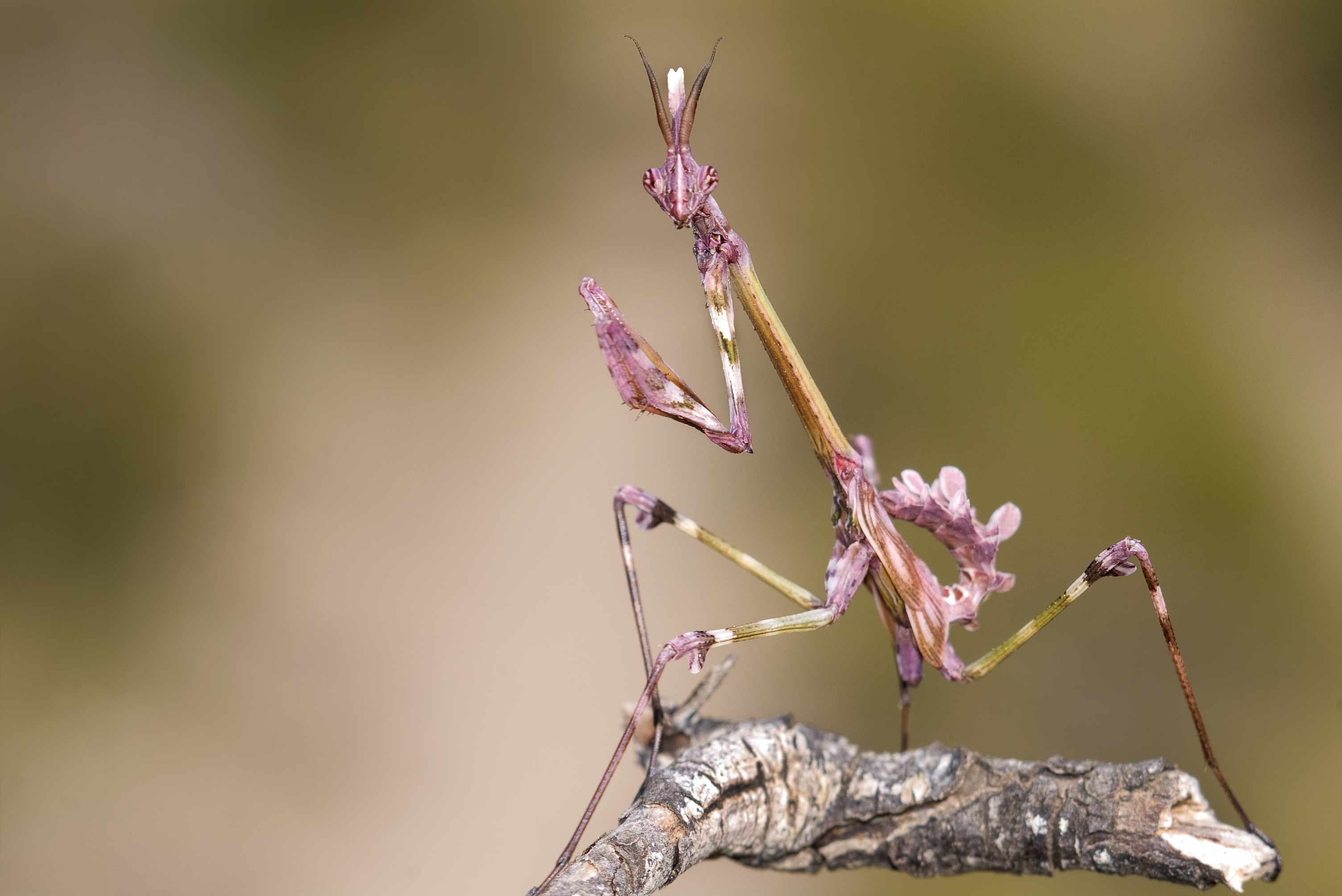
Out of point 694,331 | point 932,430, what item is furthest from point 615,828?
point 694,331

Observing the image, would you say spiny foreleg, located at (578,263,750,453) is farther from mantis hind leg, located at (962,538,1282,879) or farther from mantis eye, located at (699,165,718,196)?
mantis hind leg, located at (962,538,1282,879)

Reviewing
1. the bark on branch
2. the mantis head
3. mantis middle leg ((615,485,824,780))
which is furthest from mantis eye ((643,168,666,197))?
the bark on branch

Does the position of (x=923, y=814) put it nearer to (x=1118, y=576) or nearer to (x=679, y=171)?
(x=1118, y=576)

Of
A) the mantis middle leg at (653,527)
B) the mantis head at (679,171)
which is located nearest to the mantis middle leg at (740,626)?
the mantis middle leg at (653,527)

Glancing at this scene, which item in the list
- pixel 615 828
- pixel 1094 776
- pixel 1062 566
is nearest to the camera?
pixel 615 828

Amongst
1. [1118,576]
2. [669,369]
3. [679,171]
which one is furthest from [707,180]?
[1118,576]

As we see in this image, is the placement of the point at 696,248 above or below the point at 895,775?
above

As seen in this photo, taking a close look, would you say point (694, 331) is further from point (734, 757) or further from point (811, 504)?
point (734, 757)
